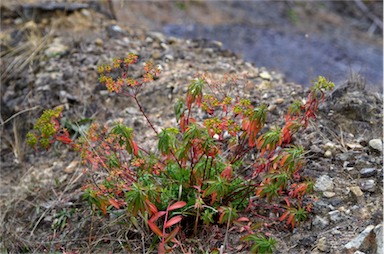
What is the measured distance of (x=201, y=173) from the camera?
261 cm

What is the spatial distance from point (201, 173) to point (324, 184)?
2.21ft

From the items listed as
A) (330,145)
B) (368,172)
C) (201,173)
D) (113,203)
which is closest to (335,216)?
(368,172)

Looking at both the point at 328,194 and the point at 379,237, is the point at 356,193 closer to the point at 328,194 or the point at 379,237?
the point at 328,194

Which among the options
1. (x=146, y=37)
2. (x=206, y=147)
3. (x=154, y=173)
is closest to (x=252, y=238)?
(x=206, y=147)

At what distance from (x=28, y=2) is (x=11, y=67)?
3.96 feet

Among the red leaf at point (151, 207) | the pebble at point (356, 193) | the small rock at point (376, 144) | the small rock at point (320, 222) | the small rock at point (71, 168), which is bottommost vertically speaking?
the small rock at point (71, 168)

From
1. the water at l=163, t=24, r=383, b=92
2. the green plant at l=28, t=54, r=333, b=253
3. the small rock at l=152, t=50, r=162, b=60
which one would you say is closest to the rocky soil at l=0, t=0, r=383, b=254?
the small rock at l=152, t=50, r=162, b=60

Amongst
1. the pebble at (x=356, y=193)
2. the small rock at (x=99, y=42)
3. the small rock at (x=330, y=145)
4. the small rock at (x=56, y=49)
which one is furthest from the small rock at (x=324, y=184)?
the small rock at (x=56, y=49)

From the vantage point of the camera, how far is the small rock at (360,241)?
8.08 feet

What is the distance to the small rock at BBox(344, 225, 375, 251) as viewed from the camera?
2.46 m

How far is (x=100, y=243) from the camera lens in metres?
2.82

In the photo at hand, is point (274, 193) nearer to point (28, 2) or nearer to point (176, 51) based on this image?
point (176, 51)

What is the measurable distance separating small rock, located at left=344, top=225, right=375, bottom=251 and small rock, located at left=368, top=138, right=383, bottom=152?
62 cm

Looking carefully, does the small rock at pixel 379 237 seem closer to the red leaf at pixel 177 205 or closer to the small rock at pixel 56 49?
the red leaf at pixel 177 205
